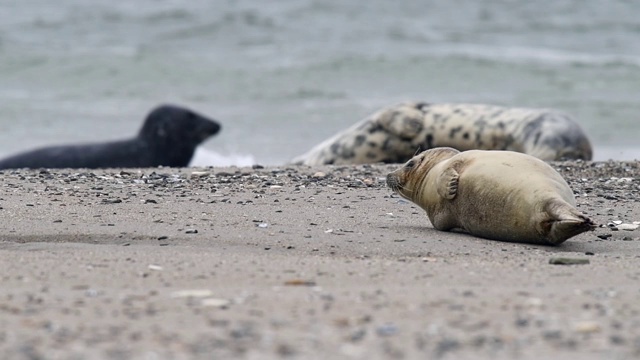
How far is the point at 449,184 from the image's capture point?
4.66 m

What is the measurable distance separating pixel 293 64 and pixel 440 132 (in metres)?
8.75

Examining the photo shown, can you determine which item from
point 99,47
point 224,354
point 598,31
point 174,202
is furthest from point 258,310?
point 598,31

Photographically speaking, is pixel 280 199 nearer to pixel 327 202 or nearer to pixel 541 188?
pixel 327 202

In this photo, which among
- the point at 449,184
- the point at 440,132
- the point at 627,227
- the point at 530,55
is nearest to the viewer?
the point at 449,184

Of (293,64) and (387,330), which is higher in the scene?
(387,330)

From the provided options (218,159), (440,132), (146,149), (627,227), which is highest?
(627,227)

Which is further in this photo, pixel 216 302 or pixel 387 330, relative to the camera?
pixel 216 302

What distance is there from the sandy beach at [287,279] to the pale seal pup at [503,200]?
7 centimetres

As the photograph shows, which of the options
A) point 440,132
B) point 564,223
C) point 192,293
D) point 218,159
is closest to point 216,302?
point 192,293

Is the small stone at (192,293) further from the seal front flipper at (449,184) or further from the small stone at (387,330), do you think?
the seal front flipper at (449,184)

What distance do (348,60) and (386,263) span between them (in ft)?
48.0

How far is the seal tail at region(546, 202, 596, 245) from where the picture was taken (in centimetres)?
416

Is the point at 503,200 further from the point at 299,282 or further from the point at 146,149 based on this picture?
the point at 146,149

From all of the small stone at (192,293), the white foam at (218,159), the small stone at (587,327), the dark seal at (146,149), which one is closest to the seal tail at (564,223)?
the small stone at (587,327)
